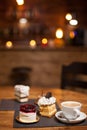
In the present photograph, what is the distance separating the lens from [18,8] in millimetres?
6441

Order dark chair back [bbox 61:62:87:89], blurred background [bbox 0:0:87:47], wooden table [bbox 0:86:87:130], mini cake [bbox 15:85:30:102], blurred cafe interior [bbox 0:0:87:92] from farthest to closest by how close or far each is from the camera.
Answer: blurred background [bbox 0:0:87:47] → blurred cafe interior [bbox 0:0:87:92] → dark chair back [bbox 61:62:87:89] → mini cake [bbox 15:85:30:102] → wooden table [bbox 0:86:87:130]

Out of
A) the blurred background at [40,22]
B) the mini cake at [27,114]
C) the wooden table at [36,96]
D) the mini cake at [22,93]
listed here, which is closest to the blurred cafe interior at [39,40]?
the blurred background at [40,22]

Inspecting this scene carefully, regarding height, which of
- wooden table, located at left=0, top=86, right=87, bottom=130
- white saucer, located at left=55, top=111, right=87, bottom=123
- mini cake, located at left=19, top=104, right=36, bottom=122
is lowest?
wooden table, located at left=0, top=86, right=87, bottom=130

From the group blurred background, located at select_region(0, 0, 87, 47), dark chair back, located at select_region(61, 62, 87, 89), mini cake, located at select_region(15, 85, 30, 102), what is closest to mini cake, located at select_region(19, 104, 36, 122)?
mini cake, located at select_region(15, 85, 30, 102)

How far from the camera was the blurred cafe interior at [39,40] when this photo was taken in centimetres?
511

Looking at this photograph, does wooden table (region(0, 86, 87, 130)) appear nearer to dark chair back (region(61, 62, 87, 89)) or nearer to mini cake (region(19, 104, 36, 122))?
mini cake (region(19, 104, 36, 122))

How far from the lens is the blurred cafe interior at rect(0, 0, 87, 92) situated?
5112 millimetres

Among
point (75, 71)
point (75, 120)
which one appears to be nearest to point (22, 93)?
point (75, 120)

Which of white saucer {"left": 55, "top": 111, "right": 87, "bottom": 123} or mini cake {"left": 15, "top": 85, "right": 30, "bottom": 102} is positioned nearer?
white saucer {"left": 55, "top": 111, "right": 87, "bottom": 123}

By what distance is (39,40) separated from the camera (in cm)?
681

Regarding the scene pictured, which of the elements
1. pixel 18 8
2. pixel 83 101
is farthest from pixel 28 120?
pixel 18 8

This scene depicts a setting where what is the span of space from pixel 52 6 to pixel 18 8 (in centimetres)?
84

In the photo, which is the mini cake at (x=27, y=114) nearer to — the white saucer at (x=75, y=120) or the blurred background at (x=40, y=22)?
the white saucer at (x=75, y=120)

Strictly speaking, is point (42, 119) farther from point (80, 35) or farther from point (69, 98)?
point (80, 35)
